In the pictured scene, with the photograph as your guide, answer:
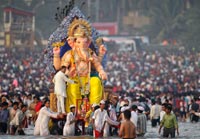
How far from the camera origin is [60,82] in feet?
80.3

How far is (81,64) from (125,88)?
22.8m

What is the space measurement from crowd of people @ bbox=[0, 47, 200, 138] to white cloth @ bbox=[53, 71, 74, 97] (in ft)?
1.51

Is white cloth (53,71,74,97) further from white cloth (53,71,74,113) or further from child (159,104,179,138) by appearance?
child (159,104,179,138)

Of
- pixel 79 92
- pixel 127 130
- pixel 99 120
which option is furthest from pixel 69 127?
pixel 127 130

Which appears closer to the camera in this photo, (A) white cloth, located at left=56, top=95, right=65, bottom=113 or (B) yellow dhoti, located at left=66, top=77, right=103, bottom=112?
(A) white cloth, located at left=56, top=95, right=65, bottom=113

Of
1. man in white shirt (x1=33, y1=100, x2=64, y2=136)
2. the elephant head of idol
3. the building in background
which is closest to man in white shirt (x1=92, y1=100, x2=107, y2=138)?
man in white shirt (x1=33, y1=100, x2=64, y2=136)

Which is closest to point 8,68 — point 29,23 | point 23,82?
point 23,82

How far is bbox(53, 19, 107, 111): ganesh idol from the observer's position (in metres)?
24.8

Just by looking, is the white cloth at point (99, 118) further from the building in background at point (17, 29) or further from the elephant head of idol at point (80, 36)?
the building in background at point (17, 29)

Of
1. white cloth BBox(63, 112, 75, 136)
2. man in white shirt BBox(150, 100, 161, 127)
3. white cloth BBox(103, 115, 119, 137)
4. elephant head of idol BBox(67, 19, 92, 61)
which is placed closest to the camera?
white cloth BBox(103, 115, 119, 137)

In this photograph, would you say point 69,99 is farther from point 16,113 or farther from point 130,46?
point 130,46

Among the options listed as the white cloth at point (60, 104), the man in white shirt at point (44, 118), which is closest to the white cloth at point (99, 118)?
the man in white shirt at point (44, 118)

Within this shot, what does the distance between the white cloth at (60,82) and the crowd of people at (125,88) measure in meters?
0.46

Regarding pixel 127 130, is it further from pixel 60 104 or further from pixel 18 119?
pixel 18 119
